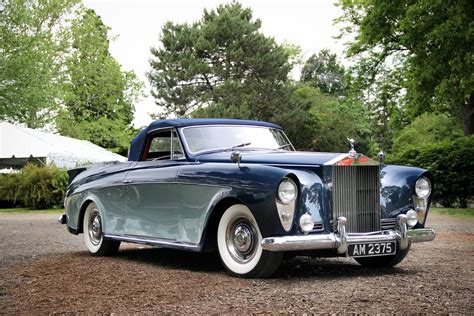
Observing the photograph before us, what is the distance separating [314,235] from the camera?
6.36m

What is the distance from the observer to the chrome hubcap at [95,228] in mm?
9147

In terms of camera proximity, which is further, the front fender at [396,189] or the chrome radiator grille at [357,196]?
the front fender at [396,189]

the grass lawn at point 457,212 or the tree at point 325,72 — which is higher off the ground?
the tree at point 325,72

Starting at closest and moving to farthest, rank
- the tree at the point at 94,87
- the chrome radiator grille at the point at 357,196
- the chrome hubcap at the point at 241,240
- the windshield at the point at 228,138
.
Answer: the chrome hubcap at the point at 241,240, the chrome radiator grille at the point at 357,196, the windshield at the point at 228,138, the tree at the point at 94,87

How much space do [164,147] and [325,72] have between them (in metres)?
63.6

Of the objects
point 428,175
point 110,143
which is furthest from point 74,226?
point 110,143

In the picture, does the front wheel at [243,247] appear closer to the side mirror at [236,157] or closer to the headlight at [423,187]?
the side mirror at [236,157]

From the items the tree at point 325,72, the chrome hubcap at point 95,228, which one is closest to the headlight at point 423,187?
the chrome hubcap at point 95,228

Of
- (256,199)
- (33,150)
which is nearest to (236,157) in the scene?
(256,199)

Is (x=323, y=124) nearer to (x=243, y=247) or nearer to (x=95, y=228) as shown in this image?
(x=95, y=228)

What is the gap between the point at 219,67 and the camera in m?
47.0

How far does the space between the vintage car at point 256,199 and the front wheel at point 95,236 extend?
337 mm

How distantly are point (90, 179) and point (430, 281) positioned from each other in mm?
5004

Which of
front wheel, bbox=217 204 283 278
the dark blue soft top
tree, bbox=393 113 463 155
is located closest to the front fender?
front wheel, bbox=217 204 283 278
